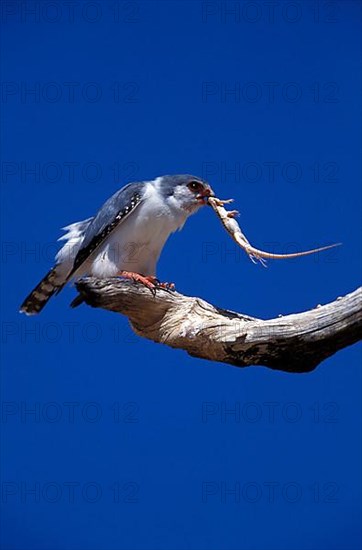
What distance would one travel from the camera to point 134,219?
5.28 metres

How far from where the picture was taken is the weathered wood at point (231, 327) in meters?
4.11

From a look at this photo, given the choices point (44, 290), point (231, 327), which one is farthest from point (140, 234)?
point (231, 327)

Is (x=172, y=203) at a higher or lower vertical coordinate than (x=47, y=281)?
higher

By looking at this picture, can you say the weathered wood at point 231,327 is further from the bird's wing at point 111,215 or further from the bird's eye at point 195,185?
the bird's eye at point 195,185

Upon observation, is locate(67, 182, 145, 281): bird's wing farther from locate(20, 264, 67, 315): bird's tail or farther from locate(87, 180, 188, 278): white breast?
locate(20, 264, 67, 315): bird's tail

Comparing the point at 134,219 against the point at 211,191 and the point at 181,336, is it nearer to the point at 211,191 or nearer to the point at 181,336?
the point at 211,191

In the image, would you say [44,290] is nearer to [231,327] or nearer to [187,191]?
[187,191]

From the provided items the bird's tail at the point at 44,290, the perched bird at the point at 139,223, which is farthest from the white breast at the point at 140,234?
the bird's tail at the point at 44,290

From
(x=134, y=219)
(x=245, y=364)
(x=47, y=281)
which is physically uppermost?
(x=134, y=219)

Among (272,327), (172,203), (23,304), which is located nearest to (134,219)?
(172,203)

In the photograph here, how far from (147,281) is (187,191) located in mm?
735

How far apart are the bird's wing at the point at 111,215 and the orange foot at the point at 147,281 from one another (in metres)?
0.34

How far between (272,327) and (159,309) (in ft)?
2.83

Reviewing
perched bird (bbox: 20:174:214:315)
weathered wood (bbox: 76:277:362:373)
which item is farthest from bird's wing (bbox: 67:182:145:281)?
weathered wood (bbox: 76:277:362:373)
